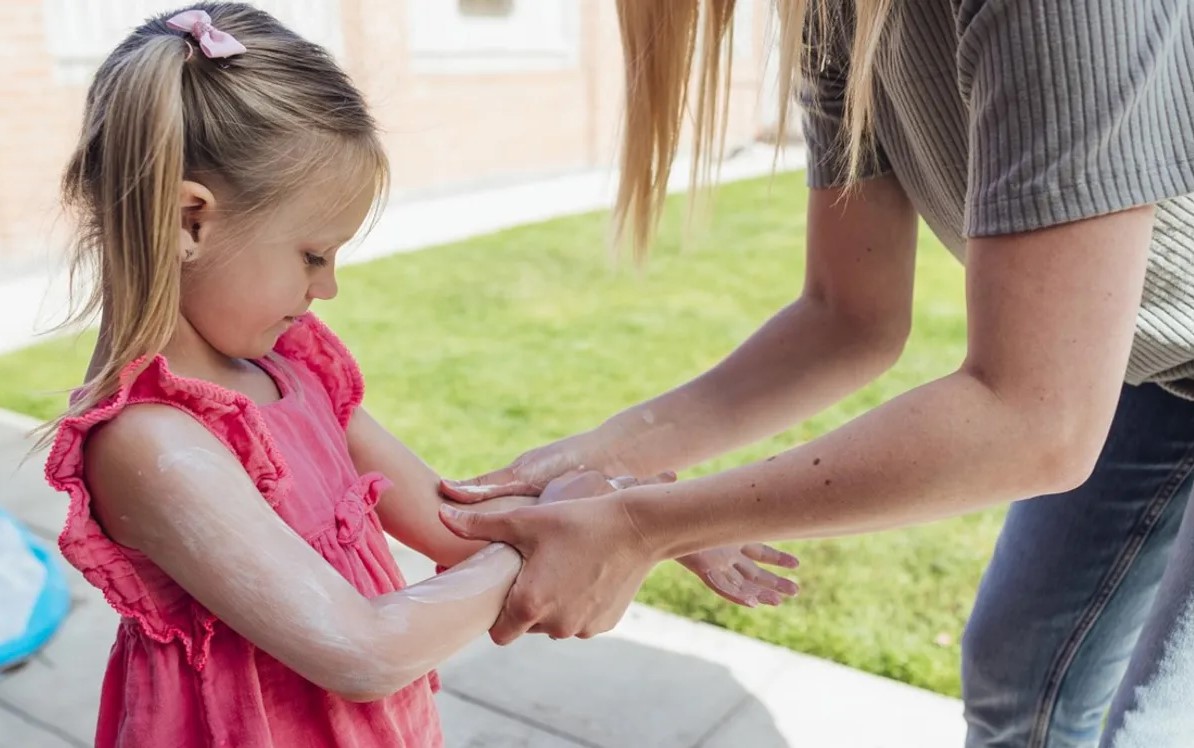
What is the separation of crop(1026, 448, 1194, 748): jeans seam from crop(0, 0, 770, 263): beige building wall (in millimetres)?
5584

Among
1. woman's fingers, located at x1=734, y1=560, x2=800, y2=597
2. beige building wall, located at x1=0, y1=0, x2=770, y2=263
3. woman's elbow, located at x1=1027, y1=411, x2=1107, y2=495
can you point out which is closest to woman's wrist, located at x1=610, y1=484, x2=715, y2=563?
woman's fingers, located at x1=734, y1=560, x2=800, y2=597

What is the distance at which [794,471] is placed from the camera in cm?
144

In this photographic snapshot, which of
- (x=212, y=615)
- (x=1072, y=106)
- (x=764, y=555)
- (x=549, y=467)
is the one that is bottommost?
(x=764, y=555)

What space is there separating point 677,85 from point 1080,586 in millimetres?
1028

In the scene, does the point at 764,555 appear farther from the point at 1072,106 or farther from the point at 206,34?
the point at 206,34

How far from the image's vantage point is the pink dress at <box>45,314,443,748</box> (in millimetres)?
1377

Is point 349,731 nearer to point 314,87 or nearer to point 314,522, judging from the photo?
point 314,522

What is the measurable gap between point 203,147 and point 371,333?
486 centimetres

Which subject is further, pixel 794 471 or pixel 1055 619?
pixel 1055 619

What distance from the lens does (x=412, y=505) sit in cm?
187

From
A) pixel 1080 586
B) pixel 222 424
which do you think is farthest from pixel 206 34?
pixel 1080 586

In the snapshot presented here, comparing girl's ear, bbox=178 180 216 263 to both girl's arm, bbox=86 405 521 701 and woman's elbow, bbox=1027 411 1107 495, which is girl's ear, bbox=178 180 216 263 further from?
woman's elbow, bbox=1027 411 1107 495

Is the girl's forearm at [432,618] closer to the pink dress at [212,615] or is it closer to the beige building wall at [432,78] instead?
the pink dress at [212,615]

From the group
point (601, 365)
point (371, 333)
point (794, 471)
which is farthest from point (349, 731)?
point (371, 333)
